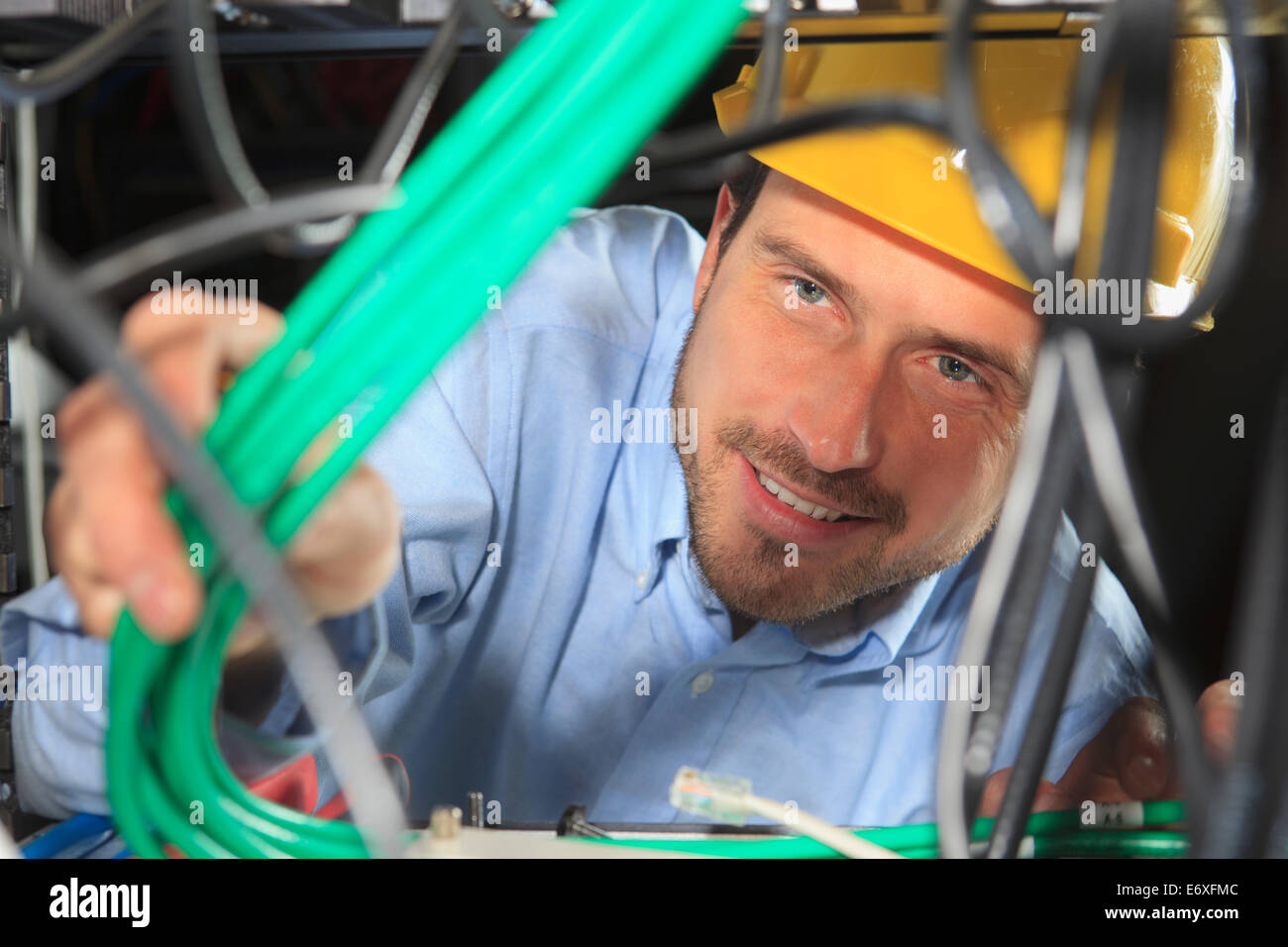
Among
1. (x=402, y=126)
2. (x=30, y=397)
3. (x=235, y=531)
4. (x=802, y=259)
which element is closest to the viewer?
(x=235, y=531)

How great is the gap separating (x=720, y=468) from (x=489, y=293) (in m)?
0.35

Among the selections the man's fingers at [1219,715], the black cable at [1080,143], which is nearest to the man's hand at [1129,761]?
the man's fingers at [1219,715]

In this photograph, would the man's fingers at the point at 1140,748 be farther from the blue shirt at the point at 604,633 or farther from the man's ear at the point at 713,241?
the man's ear at the point at 713,241

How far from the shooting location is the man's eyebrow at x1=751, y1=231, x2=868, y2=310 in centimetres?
61

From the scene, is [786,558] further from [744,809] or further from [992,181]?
[992,181]

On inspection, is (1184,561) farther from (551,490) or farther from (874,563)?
(551,490)

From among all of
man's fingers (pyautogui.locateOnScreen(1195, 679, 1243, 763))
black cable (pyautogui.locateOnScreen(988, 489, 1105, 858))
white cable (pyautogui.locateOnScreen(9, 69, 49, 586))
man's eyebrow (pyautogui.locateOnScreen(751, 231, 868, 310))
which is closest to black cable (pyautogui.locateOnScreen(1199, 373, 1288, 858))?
black cable (pyautogui.locateOnScreen(988, 489, 1105, 858))

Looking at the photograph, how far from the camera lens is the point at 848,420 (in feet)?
1.98

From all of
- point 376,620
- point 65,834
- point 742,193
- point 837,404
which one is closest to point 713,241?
point 742,193

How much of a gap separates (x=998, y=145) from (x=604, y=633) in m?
0.41

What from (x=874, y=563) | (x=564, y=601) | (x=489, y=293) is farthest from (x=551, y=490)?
(x=489, y=293)

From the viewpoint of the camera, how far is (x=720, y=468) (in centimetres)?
66

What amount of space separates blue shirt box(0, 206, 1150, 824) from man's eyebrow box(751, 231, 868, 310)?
6 cm

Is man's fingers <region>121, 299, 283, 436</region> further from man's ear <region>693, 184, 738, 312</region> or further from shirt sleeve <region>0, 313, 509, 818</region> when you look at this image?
man's ear <region>693, 184, 738, 312</region>
